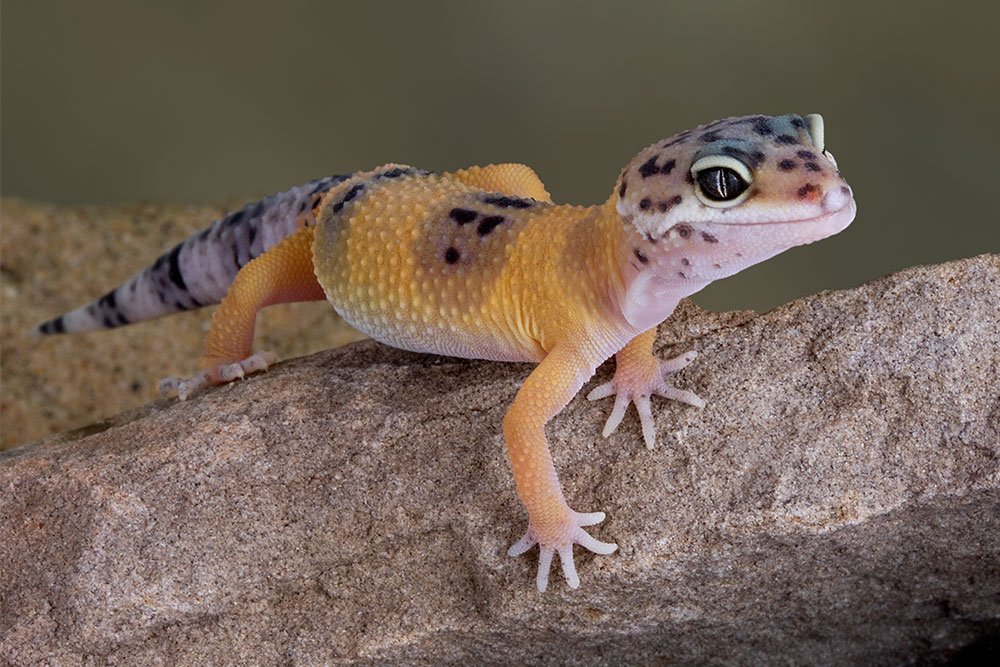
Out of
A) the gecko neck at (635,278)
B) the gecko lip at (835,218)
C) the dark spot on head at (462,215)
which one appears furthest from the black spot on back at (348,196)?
the gecko lip at (835,218)

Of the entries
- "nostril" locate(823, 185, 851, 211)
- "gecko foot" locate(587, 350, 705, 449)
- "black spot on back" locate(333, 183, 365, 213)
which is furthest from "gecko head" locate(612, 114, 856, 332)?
"black spot on back" locate(333, 183, 365, 213)

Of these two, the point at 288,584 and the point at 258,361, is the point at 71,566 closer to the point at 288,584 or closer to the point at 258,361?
the point at 288,584

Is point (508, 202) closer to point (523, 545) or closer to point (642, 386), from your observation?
point (642, 386)

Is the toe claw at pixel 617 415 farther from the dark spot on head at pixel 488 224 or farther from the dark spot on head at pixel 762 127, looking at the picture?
the dark spot on head at pixel 762 127

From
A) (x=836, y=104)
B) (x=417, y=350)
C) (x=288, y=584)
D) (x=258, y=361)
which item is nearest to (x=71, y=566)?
(x=288, y=584)

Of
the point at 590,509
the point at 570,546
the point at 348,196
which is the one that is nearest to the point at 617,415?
the point at 590,509

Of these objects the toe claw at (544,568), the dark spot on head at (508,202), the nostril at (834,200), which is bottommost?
the toe claw at (544,568)
